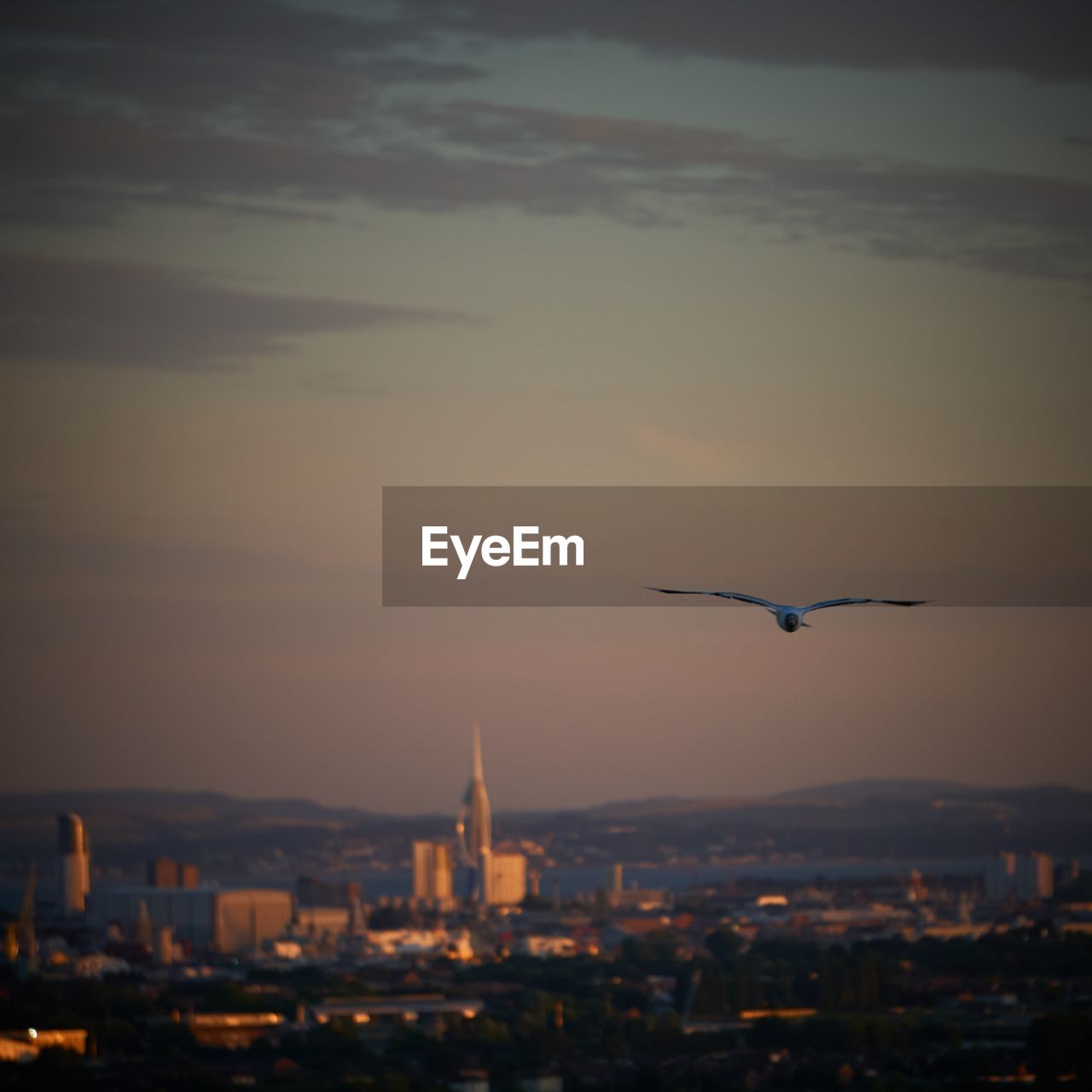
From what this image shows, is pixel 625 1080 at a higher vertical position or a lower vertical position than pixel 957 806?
lower

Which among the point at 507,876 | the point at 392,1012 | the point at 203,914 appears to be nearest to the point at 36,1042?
the point at 392,1012

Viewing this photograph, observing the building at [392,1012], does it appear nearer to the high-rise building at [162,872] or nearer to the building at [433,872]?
the high-rise building at [162,872]

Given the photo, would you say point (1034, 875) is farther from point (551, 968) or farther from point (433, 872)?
point (433, 872)

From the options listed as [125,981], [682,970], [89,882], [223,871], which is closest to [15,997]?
[125,981]

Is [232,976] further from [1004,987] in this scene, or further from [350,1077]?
[1004,987]

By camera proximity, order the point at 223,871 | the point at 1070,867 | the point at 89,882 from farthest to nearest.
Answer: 1. the point at 223,871
2. the point at 89,882
3. the point at 1070,867

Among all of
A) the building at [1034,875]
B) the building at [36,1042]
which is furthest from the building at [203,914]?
the building at [1034,875]
